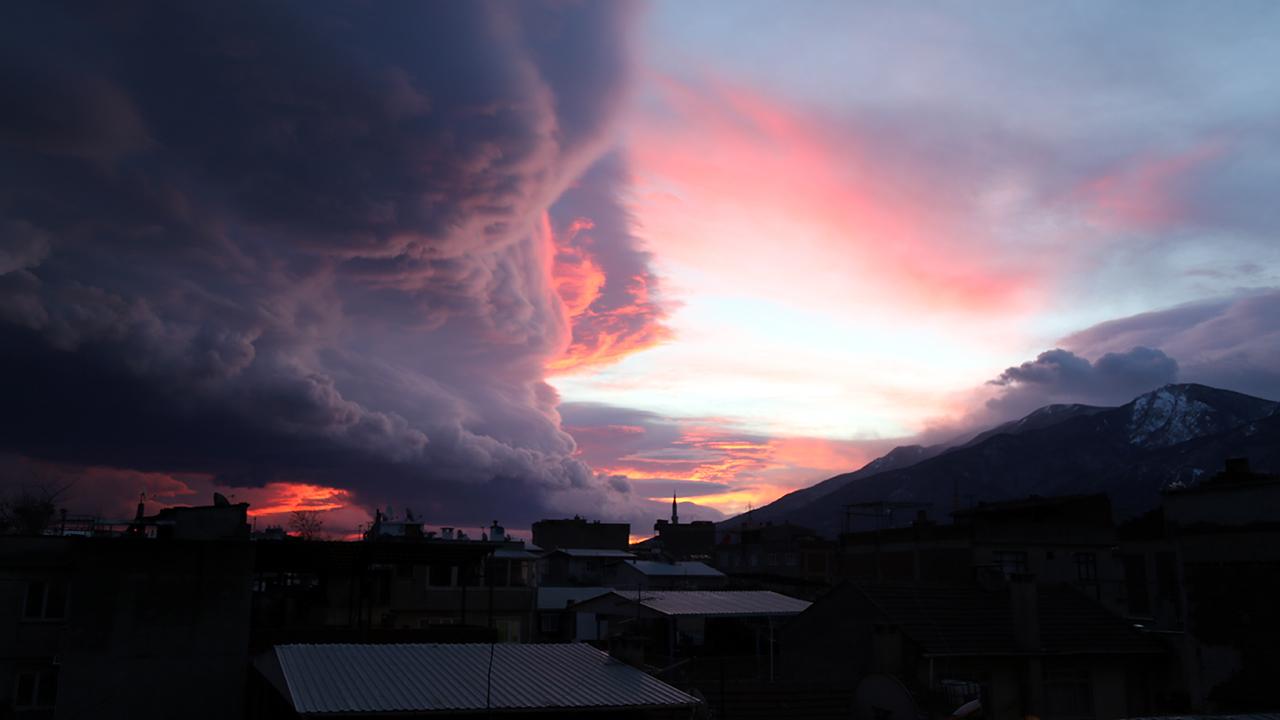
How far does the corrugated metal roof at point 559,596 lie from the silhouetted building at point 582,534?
1964 inches

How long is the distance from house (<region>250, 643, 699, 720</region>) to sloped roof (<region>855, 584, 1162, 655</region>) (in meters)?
12.3

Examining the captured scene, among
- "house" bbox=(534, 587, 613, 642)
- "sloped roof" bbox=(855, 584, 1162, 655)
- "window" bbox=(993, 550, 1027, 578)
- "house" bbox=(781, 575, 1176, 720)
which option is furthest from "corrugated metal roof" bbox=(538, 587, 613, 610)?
"sloped roof" bbox=(855, 584, 1162, 655)

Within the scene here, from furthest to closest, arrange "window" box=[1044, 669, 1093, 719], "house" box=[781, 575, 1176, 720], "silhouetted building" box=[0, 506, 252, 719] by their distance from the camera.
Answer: "window" box=[1044, 669, 1093, 719] → "house" box=[781, 575, 1176, 720] → "silhouetted building" box=[0, 506, 252, 719]

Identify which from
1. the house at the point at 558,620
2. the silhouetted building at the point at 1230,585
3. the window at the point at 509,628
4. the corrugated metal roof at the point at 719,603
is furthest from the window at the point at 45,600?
the silhouetted building at the point at 1230,585

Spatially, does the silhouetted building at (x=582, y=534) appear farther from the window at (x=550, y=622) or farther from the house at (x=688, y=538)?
the window at (x=550, y=622)

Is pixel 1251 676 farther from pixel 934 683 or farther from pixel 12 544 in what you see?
pixel 12 544

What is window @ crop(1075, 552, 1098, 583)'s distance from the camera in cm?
6241

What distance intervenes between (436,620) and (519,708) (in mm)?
33045

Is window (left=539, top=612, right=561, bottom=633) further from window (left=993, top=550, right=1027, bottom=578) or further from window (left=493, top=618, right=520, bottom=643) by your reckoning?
window (left=993, top=550, right=1027, bottom=578)

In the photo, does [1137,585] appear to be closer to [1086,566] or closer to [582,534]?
[1086,566]

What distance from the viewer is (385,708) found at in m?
18.7

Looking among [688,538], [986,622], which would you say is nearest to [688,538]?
[688,538]

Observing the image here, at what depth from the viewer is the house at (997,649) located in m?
30.8

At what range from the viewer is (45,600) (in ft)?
116
